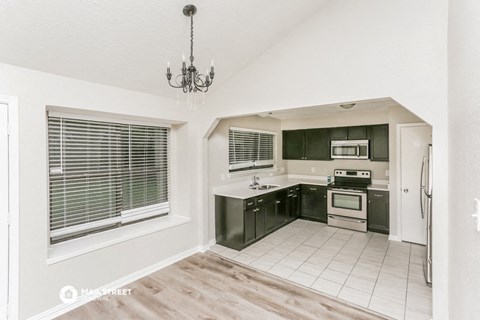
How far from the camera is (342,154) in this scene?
534cm

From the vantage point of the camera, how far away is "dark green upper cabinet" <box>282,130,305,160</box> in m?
6.01

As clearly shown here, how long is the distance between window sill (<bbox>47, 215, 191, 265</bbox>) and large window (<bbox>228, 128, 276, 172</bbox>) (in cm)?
170

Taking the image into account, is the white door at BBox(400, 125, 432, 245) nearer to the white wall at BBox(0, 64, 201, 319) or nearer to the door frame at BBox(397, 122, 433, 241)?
the door frame at BBox(397, 122, 433, 241)

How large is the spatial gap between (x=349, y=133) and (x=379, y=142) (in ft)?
2.06

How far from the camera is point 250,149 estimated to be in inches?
214

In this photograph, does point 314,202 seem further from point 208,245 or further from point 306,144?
point 208,245

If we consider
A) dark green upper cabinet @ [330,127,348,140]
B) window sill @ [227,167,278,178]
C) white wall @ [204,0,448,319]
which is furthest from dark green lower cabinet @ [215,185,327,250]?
white wall @ [204,0,448,319]

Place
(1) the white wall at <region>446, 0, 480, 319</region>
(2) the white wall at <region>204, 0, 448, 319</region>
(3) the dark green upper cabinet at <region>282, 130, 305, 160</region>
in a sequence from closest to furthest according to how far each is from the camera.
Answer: (1) the white wall at <region>446, 0, 480, 319</region> < (2) the white wall at <region>204, 0, 448, 319</region> < (3) the dark green upper cabinet at <region>282, 130, 305, 160</region>

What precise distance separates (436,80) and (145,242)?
388 cm

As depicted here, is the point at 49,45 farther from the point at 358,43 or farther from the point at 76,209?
the point at 358,43

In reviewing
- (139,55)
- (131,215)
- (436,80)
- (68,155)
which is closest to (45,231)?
(68,155)

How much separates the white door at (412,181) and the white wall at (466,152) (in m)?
2.79

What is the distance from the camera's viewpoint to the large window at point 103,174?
283 cm

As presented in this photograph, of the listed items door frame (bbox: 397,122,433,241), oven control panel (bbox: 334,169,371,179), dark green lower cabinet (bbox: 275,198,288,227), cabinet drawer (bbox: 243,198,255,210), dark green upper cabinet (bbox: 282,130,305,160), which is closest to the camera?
cabinet drawer (bbox: 243,198,255,210)
